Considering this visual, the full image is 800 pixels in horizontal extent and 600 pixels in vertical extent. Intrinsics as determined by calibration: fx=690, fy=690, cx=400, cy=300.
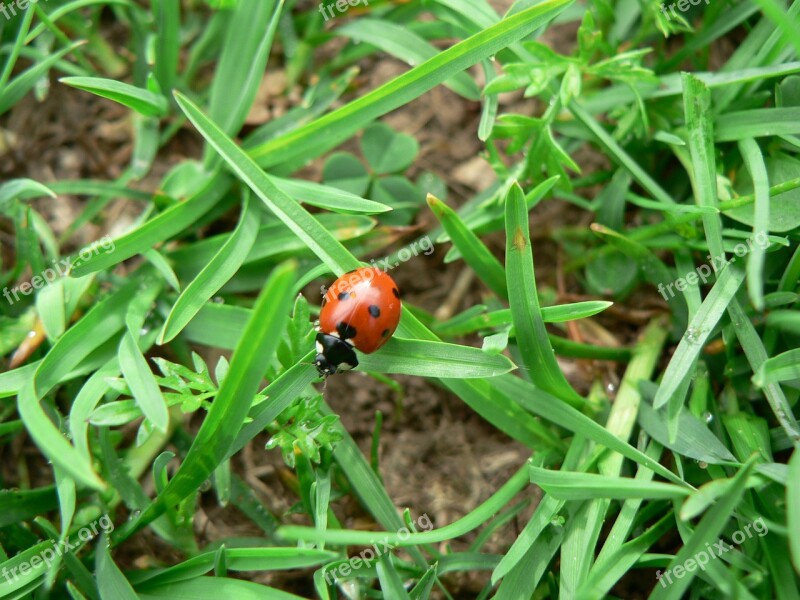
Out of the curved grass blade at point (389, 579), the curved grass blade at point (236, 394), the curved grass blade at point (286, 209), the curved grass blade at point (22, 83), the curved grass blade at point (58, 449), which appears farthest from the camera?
the curved grass blade at point (22, 83)

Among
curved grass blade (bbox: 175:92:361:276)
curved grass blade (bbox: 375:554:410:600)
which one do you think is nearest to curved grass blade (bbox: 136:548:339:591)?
curved grass blade (bbox: 375:554:410:600)

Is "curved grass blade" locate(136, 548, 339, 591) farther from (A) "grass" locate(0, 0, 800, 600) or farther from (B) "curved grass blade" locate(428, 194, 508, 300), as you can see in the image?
(B) "curved grass blade" locate(428, 194, 508, 300)

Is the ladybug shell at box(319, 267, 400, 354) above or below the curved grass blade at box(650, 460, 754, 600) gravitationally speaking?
above

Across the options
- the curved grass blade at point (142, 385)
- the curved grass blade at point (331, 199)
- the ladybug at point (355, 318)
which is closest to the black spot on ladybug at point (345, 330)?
the ladybug at point (355, 318)

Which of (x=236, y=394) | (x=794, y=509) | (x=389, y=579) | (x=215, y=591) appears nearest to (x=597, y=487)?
(x=794, y=509)

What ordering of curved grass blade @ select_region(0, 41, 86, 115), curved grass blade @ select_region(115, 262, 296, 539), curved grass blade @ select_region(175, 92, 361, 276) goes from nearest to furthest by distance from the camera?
curved grass blade @ select_region(115, 262, 296, 539) → curved grass blade @ select_region(175, 92, 361, 276) → curved grass blade @ select_region(0, 41, 86, 115)

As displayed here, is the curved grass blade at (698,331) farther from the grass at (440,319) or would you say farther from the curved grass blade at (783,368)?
the curved grass blade at (783,368)

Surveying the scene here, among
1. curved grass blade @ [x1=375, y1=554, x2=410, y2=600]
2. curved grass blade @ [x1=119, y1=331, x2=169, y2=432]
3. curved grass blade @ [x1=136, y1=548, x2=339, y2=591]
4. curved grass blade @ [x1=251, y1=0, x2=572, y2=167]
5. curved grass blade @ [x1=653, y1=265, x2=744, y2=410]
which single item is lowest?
curved grass blade @ [x1=375, y1=554, x2=410, y2=600]

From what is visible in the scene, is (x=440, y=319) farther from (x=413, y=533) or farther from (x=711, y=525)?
(x=711, y=525)

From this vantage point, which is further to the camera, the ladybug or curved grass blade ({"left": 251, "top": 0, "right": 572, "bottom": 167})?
curved grass blade ({"left": 251, "top": 0, "right": 572, "bottom": 167})
